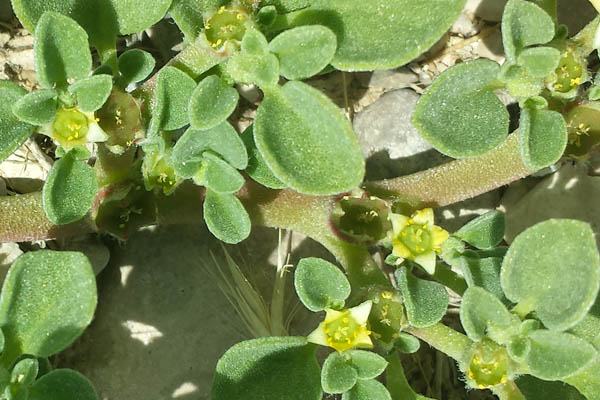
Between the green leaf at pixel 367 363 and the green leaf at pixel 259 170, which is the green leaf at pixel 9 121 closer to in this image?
the green leaf at pixel 259 170

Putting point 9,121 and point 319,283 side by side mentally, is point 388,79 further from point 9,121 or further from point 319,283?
point 9,121

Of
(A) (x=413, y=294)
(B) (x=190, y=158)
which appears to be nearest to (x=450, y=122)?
(A) (x=413, y=294)

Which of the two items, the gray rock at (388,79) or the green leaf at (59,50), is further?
the gray rock at (388,79)

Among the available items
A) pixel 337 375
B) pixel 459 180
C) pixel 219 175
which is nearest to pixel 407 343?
pixel 337 375

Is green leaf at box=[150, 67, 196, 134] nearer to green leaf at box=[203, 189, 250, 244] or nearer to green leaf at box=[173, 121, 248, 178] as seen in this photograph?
green leaf at box=[173, 121, 248, 178]

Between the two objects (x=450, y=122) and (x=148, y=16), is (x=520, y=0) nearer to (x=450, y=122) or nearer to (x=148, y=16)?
(x=450, y=122)

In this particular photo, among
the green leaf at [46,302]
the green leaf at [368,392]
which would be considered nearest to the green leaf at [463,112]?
the green leaf at [368,392]

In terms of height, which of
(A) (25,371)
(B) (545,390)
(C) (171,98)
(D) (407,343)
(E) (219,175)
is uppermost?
(C) (171,98)
